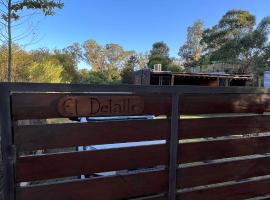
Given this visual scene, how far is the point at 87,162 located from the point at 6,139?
518mm

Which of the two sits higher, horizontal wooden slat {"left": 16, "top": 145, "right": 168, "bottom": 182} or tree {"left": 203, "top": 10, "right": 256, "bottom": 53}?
tree {"left": 203, "top": 10, "right": 256, "bottom": 53}

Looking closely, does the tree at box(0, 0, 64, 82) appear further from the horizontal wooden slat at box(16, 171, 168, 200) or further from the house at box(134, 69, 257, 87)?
the house at box(134, 69, 257, 87)

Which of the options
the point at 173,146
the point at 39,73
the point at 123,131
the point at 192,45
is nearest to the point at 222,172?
the point at 173,146

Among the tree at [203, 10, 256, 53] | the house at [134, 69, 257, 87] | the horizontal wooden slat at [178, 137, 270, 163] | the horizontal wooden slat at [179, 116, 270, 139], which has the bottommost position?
the horizontal wooden slat at [178, 137, 270, 163]

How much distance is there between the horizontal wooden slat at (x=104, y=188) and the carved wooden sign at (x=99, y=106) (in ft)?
1.46

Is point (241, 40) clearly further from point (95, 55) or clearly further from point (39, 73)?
point (39, 73)

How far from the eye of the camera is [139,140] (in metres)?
2.32

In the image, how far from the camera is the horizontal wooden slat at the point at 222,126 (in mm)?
2527

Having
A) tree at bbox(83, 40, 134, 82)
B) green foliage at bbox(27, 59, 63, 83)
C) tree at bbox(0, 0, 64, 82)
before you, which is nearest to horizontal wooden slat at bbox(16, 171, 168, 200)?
tree at bbox(0, 0, 64, 82)

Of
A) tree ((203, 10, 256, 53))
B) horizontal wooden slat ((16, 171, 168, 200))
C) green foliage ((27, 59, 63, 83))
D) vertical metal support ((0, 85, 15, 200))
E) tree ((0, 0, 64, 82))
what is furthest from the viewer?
tree ((203, 10, 256, 53))

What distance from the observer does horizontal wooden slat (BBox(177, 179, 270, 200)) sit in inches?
103

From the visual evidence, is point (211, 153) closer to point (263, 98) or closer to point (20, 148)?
point (263, 98)

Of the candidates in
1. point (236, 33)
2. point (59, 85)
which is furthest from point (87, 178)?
point (236, 33)

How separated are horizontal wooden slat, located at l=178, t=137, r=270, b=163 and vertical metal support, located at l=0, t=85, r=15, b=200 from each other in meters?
1.20
